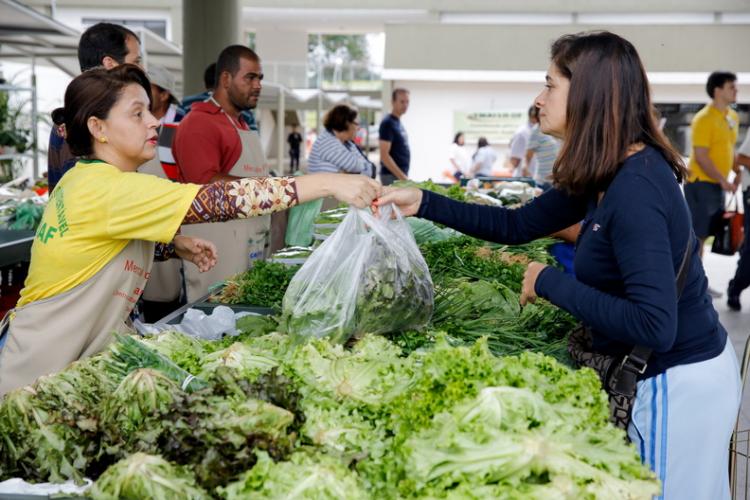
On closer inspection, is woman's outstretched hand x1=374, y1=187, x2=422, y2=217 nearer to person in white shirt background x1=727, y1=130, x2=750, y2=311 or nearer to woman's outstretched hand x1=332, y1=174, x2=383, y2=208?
woman's outstretched hand x1=332, y1=174, x2=383, y2=208

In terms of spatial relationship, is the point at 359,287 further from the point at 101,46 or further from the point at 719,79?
the point at 719,79

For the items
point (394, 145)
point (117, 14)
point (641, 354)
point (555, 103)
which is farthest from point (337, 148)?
point (117, 14)

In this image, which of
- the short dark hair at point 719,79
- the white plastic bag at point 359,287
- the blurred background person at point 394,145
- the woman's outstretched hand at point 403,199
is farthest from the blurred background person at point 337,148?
the white plastic bag at point 359,287

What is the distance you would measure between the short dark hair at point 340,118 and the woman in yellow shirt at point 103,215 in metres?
5.77

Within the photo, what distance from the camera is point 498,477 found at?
164 centimetres

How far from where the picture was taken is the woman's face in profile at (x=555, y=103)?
91.4 inches

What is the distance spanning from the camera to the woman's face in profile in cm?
232

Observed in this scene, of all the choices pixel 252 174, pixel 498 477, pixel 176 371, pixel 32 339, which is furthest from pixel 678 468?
pixel 252 174

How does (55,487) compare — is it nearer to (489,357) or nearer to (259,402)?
(259,402)

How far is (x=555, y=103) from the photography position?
234cm

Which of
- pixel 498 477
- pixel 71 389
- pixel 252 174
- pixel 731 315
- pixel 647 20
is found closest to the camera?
pixel 498 477

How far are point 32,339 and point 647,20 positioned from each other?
86.8 ft

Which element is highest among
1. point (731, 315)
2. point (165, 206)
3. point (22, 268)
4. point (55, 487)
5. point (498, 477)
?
point (165, 206)

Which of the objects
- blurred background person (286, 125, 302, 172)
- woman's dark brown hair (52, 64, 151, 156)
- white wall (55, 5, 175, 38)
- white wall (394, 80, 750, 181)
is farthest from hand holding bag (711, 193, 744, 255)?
white wall (55, 5, 175, 38)
